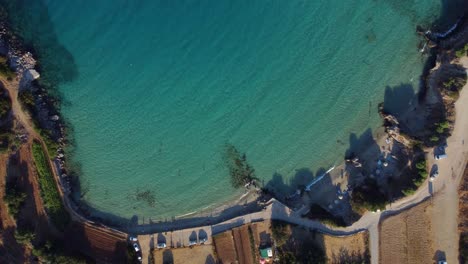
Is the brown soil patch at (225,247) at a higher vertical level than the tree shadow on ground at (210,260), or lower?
higher

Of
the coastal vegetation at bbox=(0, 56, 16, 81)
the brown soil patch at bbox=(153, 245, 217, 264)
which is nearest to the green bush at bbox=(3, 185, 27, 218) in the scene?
the coastal vegetation at bbox=(0, 56, 16, 81)

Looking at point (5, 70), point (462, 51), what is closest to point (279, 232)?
point (462, 51)

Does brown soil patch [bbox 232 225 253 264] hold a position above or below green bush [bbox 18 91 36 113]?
below

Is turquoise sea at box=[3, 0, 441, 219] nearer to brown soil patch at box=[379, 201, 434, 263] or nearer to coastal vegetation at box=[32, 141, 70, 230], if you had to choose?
coastal vegetation at box=[32, 141, 70, 230]

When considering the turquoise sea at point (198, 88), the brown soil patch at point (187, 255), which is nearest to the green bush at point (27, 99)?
the turquoise sea at point (198, 88)

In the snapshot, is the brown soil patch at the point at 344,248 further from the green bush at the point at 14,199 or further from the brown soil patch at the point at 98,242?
the green bush at the point at 14,199

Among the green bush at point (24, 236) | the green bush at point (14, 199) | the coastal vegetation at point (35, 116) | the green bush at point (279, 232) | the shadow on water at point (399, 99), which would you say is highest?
the shadow on water at point (399, 99)

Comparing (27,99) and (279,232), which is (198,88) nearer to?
(279,232)
